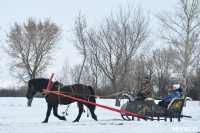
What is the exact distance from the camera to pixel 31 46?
73.9 ft

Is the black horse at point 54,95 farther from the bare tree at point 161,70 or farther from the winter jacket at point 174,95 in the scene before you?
the bare tree at point 161,70

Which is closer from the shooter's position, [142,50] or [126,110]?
[126,110]

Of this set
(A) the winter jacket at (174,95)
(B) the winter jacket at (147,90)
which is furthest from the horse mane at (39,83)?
(A) the winter jacket at (174,95)

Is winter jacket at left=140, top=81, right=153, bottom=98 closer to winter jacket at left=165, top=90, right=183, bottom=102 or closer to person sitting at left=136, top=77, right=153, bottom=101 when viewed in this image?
person sitting at left=136, top=77, right=153, bottom=101

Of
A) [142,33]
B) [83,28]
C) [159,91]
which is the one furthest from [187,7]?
[159,91]

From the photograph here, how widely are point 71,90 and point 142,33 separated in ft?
43.8

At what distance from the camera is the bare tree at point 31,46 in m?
22.3

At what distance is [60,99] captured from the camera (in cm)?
1120

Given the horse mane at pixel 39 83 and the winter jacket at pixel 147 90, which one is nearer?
the winter jacket at pixel 147 90

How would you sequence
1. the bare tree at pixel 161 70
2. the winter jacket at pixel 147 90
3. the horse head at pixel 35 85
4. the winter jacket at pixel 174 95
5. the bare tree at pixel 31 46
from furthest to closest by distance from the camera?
the bare tree at pixel 161 70 → the bare tree at pixel 31 46 → the winter jacket at pixel 174 95 → the horse head at pixel 35 85 → the winter jacket at pixel 147 90

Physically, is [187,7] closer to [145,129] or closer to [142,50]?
[142,50]

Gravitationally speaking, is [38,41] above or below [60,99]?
above

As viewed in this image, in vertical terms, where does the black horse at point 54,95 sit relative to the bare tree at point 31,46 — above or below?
below

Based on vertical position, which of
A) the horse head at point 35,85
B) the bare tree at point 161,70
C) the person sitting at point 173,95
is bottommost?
the person sitting at point 173,95
